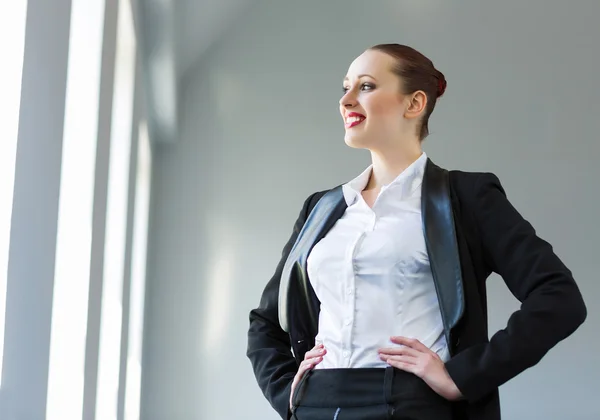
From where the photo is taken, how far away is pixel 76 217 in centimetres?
229

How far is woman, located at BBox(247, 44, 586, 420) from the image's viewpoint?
123cm

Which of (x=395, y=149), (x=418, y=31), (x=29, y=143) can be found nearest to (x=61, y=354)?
(x=29, y=143)

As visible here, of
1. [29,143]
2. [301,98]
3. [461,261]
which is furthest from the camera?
[301,98]

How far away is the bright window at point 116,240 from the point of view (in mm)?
3293

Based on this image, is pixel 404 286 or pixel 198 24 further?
pixel 198 24

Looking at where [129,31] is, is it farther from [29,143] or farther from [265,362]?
[265,362]

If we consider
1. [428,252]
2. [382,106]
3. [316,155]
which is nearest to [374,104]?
[382,106]

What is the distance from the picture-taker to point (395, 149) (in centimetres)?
149

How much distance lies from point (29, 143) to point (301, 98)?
3.56 metres

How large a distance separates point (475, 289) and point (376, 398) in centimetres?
24

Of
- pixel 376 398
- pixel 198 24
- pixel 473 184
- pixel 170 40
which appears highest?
pixel 198 24

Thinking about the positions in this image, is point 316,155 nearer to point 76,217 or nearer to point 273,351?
point 76,217

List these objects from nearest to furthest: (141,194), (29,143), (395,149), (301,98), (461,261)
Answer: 1. (461,261)
2. (395,149)
3. (29,143)
4. (141,194)
5. (301,98)

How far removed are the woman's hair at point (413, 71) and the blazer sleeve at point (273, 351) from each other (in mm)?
304
